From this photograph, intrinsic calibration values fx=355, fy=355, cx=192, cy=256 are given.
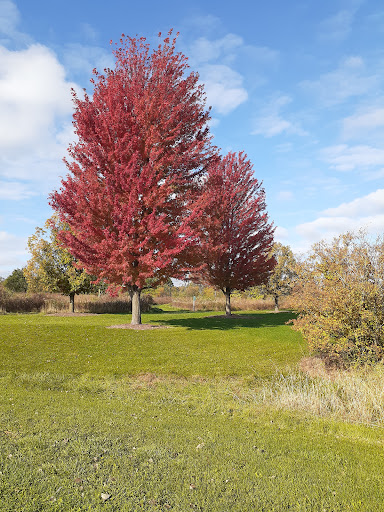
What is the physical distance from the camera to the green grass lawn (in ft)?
12.9

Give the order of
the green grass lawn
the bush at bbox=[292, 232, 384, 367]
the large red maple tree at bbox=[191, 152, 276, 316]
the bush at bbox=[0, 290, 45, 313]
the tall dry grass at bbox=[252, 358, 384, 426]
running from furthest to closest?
1. the bush at bbox=[0, 290, 45, 313]
2. the large red maple tree at bbox=[191, 152, 276, 316]
3. the bush at bbox=[292, 232, 384, 367]
4. the tall dry grass at bbox=[252, 358, 384, 426]
5. the green grass lawn

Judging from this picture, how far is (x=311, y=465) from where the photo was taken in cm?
469

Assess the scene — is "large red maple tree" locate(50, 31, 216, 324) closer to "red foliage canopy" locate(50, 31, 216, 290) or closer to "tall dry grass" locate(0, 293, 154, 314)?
"red foliage canopy" locate(50, 31, 216, 290)

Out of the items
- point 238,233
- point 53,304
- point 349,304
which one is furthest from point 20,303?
point 349,304

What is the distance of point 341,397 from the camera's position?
25.9 feet

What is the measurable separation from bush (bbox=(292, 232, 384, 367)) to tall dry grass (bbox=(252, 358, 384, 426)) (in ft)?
2.77

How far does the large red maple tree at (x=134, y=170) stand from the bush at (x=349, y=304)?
272 inches

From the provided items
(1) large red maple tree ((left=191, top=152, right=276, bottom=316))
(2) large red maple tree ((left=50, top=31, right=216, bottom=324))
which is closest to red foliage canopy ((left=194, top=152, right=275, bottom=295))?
(1) large red maple tree ((left=191, top=152, right=276, bottom=316))

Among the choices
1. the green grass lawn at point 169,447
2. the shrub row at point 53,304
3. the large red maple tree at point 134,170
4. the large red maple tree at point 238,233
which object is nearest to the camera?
the green grass lawn at point 169,447

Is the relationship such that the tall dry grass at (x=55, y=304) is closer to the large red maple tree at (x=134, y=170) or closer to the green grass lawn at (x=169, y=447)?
the large red maple tree at (x=134, y=170)

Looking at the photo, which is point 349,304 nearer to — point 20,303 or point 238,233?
point 238,233

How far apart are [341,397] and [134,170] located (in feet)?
41.7

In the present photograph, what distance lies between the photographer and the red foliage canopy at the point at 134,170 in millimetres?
16484

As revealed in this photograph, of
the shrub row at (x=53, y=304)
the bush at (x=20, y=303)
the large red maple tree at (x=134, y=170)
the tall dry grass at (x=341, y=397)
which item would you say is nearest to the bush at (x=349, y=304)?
the tall dry grass at (x=341, y=397)
